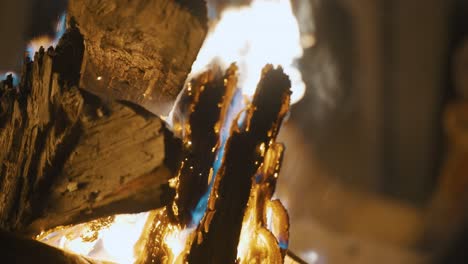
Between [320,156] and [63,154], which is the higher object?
[320,156]

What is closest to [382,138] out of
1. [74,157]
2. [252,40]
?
[252,40]

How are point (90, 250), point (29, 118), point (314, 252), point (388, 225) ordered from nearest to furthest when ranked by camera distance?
point (29, 118) < point (90, 250) < point (314, 252) < point (388, 225)

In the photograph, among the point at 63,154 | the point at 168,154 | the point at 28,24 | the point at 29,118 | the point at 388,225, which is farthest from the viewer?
the point at 388,225

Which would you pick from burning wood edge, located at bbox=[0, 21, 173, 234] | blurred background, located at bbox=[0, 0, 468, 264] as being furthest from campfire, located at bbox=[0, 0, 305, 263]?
blurred background, located at bbox=[0, 0, 468, 264]

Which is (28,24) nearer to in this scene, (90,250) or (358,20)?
(90,250)

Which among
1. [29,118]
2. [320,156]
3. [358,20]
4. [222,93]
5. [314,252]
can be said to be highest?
[358,20]

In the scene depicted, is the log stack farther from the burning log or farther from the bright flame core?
the bright flame core

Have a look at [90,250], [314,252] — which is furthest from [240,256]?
[314,252]
